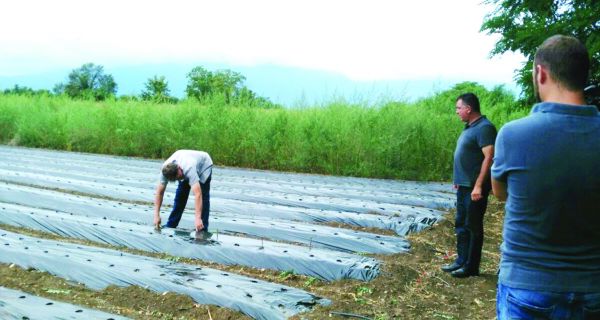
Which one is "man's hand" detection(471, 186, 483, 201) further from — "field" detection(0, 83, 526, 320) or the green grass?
the green grass

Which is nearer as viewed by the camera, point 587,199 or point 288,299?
point 587,199

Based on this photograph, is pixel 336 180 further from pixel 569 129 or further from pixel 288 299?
pixel 569 129

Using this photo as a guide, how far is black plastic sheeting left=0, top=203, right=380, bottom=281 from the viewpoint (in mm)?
4805

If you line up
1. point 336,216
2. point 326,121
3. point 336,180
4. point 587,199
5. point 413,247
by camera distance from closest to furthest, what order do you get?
point 587,199 → point 413,247 → point 336,216 → point 336,180 → point 326,121

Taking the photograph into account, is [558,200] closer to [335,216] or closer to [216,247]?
[216,247]

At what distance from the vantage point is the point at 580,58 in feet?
5.71

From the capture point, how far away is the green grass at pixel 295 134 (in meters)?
12.6

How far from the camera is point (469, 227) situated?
466cm

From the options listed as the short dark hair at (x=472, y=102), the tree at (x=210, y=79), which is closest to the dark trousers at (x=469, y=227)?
the short dark hair at (x=472, y=102)

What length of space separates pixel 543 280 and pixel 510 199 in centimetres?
28

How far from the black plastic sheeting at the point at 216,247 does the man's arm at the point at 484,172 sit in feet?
3.56

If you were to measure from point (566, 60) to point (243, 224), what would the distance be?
495 centimetres

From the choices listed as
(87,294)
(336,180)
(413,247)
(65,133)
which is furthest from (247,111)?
(87,294)

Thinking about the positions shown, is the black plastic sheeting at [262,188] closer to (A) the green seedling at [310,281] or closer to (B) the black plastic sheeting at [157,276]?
(A) the green seedling at [310,281]
